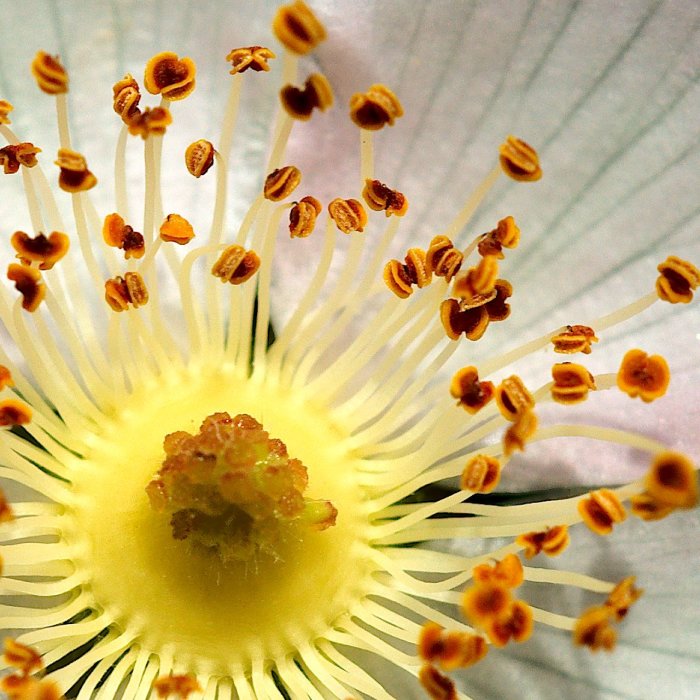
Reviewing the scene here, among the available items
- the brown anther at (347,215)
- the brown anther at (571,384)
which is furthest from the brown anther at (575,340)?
the brown anther at (347,215)

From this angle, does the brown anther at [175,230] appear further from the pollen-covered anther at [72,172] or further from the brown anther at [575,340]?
the brown anther at [575,340]

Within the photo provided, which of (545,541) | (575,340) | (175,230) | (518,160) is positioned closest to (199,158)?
(175,230)

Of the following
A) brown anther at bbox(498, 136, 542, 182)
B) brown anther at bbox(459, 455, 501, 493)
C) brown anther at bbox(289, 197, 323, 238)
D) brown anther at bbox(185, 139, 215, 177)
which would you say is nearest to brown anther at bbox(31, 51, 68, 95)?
brown anther at bbox(185, 139, 215, 177)

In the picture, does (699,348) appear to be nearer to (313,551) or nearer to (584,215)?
(584,215)

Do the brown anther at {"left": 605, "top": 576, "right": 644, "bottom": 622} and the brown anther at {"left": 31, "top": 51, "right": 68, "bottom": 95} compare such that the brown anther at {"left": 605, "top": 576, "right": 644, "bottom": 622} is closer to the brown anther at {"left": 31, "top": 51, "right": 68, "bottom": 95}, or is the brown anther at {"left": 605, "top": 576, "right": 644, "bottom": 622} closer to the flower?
the flower

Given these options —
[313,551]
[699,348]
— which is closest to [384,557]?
[313,551]

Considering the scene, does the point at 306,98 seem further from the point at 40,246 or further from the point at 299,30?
the point at 40,246
